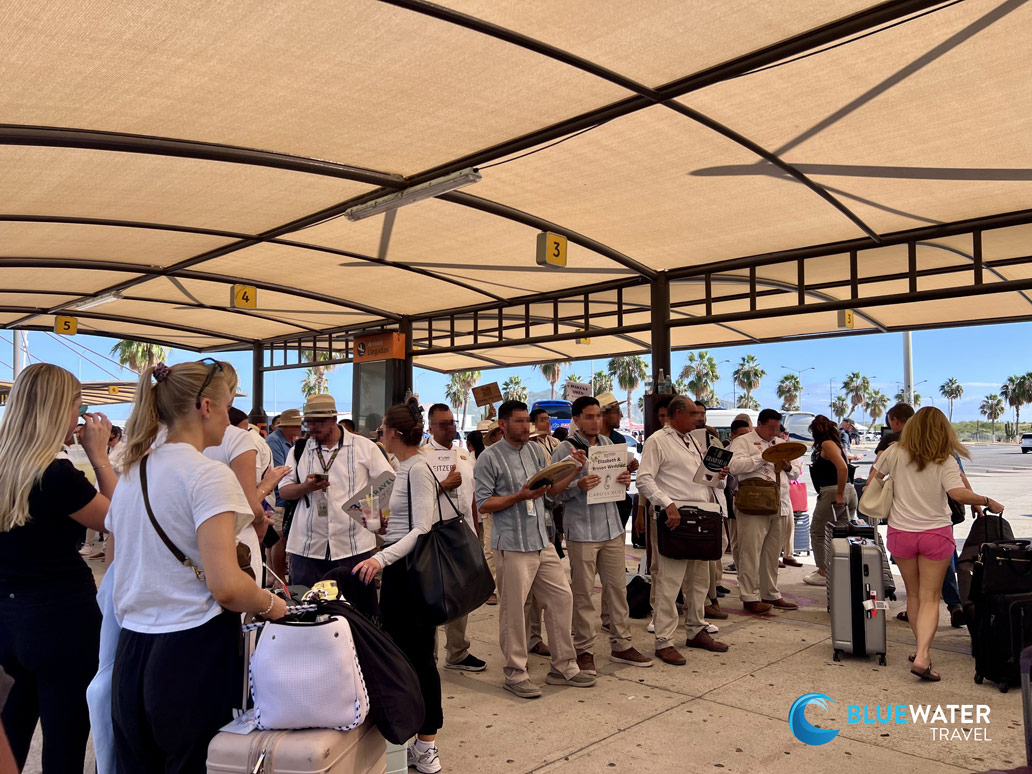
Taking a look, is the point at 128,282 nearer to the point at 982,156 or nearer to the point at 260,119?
the point at 260,119

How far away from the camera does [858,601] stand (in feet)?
18.8

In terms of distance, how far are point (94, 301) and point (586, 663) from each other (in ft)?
38.2

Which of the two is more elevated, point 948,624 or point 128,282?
point 128,282

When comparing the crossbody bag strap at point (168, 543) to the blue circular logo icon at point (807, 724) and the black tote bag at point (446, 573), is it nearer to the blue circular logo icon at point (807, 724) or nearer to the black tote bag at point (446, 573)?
the black tote bag at point (446, 573)

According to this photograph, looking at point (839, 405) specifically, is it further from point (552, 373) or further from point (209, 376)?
point (209, 376)

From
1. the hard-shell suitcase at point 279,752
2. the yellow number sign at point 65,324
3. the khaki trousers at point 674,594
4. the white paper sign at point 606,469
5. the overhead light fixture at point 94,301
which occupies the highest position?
the overhead light fixture at point 94,301

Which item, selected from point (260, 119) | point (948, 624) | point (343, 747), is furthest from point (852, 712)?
point (260, 119)

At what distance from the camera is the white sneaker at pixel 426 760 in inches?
153

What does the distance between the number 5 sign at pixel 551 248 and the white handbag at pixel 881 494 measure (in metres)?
4.49

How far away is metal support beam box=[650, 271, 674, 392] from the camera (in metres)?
10.6

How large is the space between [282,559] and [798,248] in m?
6.92

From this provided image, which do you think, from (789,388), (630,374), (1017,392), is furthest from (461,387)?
(1017,392)

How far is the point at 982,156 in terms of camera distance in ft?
21.5

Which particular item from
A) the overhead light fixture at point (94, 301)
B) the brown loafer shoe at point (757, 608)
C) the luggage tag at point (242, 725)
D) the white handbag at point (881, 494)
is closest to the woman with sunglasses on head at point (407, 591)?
the luggage tag at point (242, 725)
